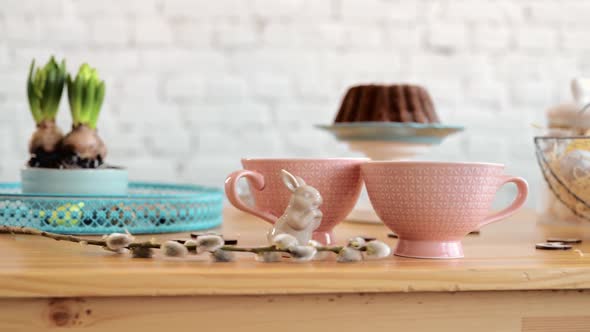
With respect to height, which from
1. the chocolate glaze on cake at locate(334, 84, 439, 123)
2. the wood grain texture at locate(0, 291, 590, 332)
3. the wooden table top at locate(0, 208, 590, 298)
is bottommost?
the wood grain texture at locate(0, 291, 590, 332)

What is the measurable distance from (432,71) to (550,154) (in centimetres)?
86

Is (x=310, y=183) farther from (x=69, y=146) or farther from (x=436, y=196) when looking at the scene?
(x=69, y=146)

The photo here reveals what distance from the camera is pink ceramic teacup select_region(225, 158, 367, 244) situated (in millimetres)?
669

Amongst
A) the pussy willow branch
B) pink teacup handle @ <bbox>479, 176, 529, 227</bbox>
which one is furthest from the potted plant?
pink teacup handle @ <bbox>479, 176, 529, 227</bbox>

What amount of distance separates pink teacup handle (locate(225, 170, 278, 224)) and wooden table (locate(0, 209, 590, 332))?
0.18ft

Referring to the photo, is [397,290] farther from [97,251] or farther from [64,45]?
[64,45]

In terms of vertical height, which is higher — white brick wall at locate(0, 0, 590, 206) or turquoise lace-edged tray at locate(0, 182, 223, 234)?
white brick wall at locate(0, 0, 590, 206)

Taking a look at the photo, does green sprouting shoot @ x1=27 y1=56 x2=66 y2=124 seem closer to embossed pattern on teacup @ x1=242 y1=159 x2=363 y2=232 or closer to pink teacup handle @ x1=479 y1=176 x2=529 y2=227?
embossed pattern on teacup @ x1=242 y1=159 x2=363 y2=232

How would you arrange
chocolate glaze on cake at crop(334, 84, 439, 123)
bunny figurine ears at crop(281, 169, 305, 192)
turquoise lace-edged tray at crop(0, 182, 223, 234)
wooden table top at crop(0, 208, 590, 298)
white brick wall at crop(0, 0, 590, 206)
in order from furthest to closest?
white brick wall at crop(0, 0, 590, 206) → chocolate glaze on cake at crop(334, 84, 439, 123) → turquoise lace-edged tray at crop(0, 182, 223, 234) → bunny figurine ears at crop(281, 169, 305, 192) → wooden table top at crop(0, 208, 590, 298)

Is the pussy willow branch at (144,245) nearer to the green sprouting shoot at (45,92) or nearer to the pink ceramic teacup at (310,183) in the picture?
the pink ceramic teacup at (310,183)

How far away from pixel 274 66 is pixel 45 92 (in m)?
0.84

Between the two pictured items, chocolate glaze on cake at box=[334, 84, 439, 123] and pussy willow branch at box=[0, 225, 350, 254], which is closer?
pussy willow branch at box=[0, 225, 350, 254]

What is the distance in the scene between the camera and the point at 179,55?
1668mm

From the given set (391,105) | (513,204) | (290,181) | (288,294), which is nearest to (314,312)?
(288,294)
